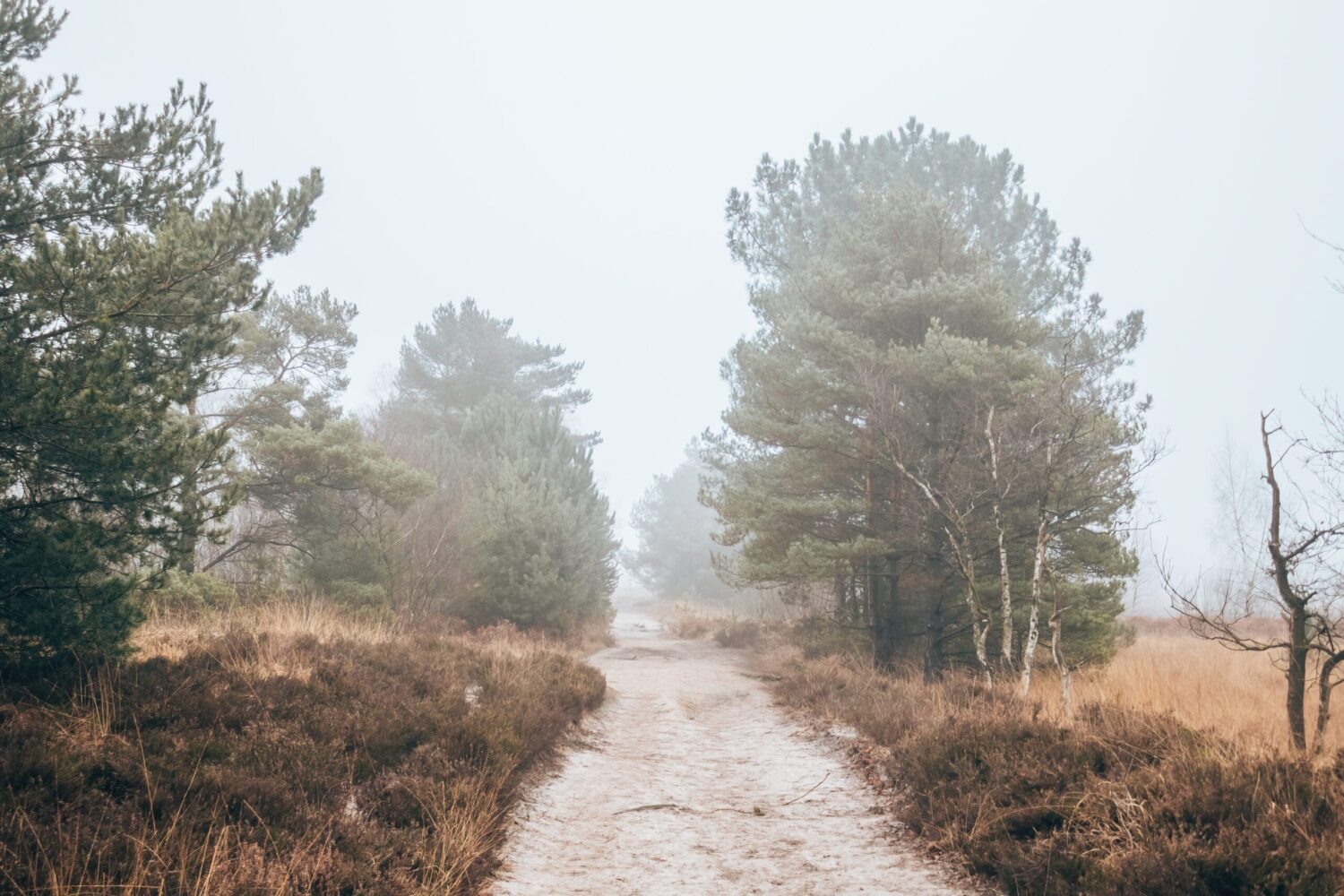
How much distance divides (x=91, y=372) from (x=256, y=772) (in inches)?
129

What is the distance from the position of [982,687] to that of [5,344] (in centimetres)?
1109

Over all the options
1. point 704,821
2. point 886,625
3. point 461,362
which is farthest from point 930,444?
point 461,362

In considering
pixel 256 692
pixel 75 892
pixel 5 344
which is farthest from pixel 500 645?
pixel 75 892

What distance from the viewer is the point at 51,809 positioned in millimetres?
3898

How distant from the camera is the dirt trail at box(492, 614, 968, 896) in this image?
5266mm

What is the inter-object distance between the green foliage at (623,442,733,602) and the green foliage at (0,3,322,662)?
45774mm

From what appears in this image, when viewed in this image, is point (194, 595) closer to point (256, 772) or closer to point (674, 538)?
point (256, 772)

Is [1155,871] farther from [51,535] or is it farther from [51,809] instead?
[51,535]

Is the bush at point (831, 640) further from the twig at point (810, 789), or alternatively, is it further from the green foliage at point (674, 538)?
the green foliage at point (674, 538)

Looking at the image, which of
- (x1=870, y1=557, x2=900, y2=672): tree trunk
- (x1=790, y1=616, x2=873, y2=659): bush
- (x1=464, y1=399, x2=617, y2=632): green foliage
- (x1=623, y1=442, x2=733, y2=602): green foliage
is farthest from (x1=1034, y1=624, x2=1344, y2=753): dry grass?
(x1=623, y1=442, x2=733, y2=602): green foliage

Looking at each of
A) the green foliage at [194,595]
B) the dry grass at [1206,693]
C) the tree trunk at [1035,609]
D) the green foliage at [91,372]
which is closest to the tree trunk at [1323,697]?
the dry grass at [1206,693]

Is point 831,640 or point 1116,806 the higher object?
point 1116,806

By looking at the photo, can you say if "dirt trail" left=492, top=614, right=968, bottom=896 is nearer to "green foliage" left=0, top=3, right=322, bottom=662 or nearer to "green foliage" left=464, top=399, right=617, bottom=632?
"green foliage" left=0, top=3, right=322, bottom=662

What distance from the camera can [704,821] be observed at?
6699 mm
